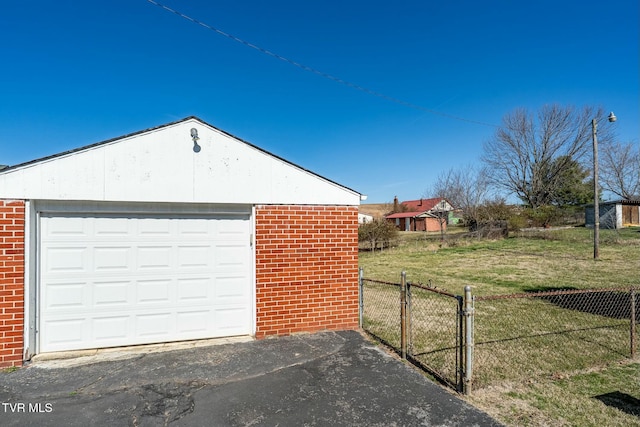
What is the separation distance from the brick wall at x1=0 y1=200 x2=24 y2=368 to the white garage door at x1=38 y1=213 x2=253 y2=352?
29cm

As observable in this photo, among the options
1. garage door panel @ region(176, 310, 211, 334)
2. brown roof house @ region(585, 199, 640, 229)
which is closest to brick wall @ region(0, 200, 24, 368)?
garage door panel @ region(176, 310, 211, 334)

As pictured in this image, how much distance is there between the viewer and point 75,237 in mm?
5082

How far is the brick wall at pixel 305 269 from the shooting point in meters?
5.67

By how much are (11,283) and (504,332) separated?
7.65m

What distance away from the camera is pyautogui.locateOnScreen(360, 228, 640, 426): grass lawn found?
3531 millimetres

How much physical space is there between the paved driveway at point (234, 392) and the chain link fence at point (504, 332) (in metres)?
0.61

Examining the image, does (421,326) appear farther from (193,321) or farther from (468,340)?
(193,321)

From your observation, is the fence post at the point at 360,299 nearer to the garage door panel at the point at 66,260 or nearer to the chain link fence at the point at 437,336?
the chain link fence at the point at 437,336

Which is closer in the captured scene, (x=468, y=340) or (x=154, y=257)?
(x=468, y=340)

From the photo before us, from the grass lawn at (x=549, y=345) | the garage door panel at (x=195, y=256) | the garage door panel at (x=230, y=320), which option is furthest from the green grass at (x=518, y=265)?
the garage door panel at (x=195, y=256)

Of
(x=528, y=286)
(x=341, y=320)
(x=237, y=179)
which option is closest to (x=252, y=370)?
(x=341, y=320)

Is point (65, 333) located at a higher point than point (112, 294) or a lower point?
lower

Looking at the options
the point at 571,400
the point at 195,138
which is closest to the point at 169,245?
the point at 195,138

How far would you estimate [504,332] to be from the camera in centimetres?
607
